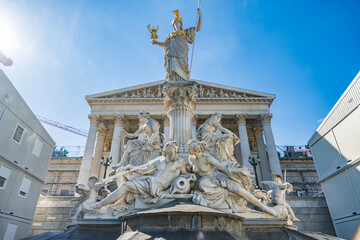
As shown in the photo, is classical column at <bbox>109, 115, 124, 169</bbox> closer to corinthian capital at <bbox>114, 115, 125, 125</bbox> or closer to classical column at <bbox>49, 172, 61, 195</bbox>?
corinthian capital at <bbox>114, 115, 125, 125</bbox>

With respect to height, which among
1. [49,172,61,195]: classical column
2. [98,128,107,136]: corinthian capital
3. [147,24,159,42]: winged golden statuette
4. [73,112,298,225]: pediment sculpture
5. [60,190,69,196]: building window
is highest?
[98,128,107,136]: corinthian capital

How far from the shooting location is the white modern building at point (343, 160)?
512 inches

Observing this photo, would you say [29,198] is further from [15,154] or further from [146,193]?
[146,193]

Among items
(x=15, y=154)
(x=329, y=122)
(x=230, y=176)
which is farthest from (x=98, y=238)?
(x=329, y=122)

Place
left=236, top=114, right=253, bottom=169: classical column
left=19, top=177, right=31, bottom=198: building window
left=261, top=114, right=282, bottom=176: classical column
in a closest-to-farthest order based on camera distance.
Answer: left=19, top=177, right=31, bottom=198: building window < left=236, top=114, right=253, bottom=169: classical column < left=261, top=114, right=282, bottom=176: classical column

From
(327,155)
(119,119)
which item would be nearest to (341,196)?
(327,155)

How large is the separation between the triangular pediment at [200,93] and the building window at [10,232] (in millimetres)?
19741

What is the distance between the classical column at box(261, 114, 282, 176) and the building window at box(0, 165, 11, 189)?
78.6 ft

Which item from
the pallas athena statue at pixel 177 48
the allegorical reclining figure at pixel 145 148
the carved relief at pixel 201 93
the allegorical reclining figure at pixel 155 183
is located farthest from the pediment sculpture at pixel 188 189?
the carved relief at pixel 201 93

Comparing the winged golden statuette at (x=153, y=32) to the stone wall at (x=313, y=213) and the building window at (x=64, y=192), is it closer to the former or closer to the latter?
the stone wall at (x=313, y=213)

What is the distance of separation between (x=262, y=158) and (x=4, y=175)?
26.6 metres

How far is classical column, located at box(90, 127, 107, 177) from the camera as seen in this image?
1179 inches

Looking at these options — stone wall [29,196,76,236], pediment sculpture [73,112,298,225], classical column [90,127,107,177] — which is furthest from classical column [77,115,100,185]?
pediment sculpture [73,112,298,225]

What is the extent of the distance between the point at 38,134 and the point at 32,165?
6.86ft
